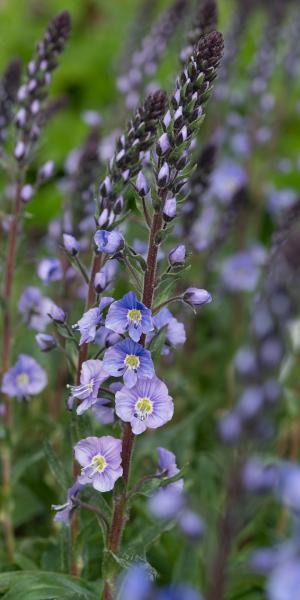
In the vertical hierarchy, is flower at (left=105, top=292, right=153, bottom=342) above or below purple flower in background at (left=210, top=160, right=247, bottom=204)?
below

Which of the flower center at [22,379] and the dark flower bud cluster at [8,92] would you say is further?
the dark flower bud cluster at [8,92]

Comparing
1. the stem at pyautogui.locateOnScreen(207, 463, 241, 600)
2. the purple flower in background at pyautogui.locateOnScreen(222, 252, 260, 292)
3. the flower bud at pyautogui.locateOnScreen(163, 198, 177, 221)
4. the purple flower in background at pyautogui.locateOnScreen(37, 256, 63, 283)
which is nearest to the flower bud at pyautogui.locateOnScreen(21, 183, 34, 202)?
the purple flower in background at pyautogui.locateOnScreen(37, 256, 63, 283)

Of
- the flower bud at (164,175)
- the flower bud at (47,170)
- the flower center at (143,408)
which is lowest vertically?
the flower center at (143,408)

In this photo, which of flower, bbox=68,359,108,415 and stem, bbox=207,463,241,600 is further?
flower, bbox=68,359,108,415

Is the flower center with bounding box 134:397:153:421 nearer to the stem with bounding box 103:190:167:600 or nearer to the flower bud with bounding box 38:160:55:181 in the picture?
the stem with bounding box 103:190:167:600

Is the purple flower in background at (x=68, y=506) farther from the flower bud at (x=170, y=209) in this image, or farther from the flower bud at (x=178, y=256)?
the flower bud at (x=170, y=209)

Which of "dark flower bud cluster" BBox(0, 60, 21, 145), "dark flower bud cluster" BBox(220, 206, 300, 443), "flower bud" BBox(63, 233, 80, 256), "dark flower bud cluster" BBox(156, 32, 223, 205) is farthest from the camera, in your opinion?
"dark flower bud cluster" BBox(0, 60, 21, 145)

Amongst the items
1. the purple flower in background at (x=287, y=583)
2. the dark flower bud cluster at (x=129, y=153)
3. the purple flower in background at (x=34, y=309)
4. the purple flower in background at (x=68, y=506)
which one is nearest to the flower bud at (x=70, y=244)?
the dark flower bud cluster at (x=129, y=153)
